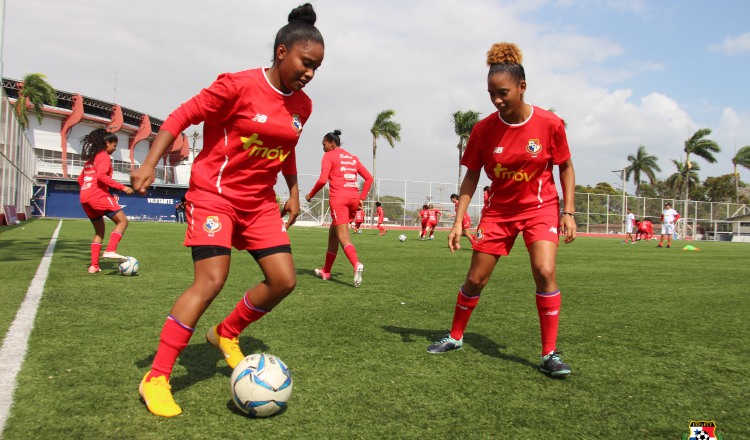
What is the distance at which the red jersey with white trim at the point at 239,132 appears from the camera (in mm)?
2998

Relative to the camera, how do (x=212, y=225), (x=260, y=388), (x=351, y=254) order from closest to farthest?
1. (x=260, y=388)
2. (x=212, y=225)
3. (x=351, y=254)

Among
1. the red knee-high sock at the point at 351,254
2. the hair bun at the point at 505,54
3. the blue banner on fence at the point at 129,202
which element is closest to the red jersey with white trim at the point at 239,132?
the hair bun at the point at 505,54

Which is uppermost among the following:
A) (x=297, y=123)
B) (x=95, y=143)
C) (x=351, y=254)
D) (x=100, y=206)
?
(x=95, y=143)

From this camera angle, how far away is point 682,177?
5800 cm

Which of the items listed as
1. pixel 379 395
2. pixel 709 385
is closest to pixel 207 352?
pixel 379 395

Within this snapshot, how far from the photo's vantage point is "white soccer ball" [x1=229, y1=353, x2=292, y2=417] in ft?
8.52

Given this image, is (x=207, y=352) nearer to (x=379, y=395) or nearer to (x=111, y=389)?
(x=111, y=389)

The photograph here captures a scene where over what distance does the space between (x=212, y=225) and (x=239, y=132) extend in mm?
571

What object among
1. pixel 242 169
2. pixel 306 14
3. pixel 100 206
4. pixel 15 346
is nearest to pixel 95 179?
pixel 100 206

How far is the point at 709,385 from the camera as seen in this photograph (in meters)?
3.26

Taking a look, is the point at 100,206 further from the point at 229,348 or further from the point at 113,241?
the point at 229,348

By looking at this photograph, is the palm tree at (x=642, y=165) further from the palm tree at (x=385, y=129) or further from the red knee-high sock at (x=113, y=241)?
the red knee-high sock at (x=113, y=241)

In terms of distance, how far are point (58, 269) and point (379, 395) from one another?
6776 mm

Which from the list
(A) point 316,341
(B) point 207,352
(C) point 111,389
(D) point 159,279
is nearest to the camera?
(C) point 111,389
